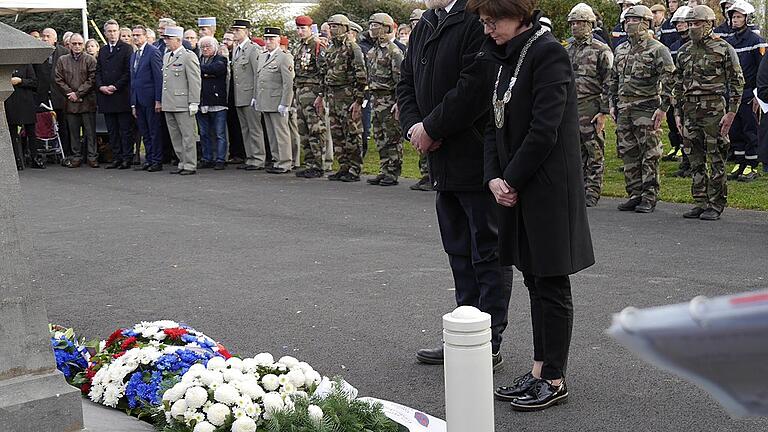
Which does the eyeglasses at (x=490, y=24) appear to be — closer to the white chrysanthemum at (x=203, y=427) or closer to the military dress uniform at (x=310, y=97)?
the white chrysanthemum at (x=203, y=427)

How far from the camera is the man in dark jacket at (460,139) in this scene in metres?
5.29

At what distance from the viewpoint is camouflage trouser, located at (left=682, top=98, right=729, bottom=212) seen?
10414mm

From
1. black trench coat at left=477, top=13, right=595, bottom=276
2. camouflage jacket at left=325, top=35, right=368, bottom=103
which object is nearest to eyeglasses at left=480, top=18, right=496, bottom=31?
black trench coat at left=477, top=13, right=595, bottom=276

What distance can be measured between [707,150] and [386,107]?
483 cm

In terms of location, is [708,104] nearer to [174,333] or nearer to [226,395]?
[174,333]

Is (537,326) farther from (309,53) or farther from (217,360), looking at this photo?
(309,53)

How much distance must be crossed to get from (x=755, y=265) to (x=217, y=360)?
509 cm

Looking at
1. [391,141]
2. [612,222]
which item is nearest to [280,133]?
[391,141]

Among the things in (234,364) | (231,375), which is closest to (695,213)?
(234,364)

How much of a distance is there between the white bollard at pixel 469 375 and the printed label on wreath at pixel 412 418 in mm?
609

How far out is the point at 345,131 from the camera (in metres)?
14.6

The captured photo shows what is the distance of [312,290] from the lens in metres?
7.61

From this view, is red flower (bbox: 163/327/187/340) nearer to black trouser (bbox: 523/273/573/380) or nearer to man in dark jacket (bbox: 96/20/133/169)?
black trouser (bbox: 523/273/573/380)

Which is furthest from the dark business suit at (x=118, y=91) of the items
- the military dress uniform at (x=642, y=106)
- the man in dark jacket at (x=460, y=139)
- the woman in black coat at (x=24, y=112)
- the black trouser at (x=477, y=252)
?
the black trouser at (x=477, y=252)
